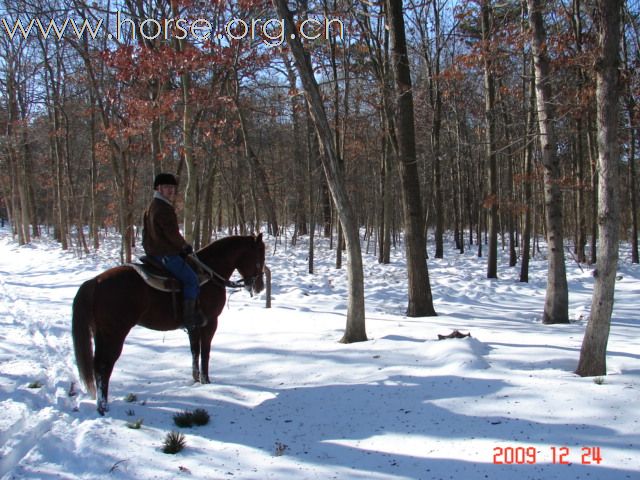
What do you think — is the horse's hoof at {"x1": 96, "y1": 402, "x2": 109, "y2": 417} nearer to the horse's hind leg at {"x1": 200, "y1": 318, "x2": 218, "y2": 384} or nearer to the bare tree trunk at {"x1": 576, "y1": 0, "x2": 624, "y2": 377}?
the horse's hind leg at {"x1": 200, "y1": 318, "x2": 218, "y2": 384}

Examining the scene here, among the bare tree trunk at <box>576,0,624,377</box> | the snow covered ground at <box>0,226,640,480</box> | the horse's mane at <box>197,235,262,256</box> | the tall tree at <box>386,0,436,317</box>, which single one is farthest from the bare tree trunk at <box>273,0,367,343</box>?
the bare tree trunk at <box>576,0,624,377</box>

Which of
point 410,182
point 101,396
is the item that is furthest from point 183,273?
point 410,182

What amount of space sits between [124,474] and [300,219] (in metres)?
30.7

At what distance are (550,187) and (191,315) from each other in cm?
794

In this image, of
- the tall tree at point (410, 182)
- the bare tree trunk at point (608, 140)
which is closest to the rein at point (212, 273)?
the bare tree trunk at point (608, 140)

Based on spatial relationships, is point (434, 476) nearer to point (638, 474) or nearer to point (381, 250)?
point (638, 474)

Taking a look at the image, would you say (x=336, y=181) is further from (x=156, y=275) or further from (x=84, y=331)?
Answer: (x=84, y=331)

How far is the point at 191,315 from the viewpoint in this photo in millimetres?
5805

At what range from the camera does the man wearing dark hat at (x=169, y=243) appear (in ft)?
18.5

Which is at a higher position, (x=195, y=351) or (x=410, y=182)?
(x=410, y=182)

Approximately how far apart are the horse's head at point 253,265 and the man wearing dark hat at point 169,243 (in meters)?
0.82
